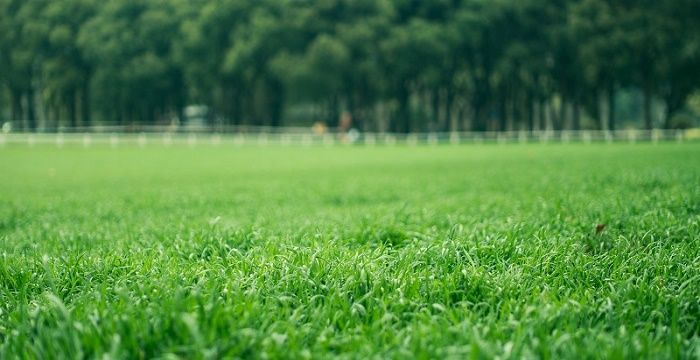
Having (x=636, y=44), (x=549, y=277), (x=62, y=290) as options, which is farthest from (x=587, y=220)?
(x=636, y=44)

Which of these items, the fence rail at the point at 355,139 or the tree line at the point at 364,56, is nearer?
the fence rail at the point at 355,139

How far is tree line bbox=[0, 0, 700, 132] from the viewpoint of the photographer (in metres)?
52.8

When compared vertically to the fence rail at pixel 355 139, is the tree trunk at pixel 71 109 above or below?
above

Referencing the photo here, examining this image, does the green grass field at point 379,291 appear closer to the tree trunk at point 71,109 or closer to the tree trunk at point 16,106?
the tree trunk at point 71,109

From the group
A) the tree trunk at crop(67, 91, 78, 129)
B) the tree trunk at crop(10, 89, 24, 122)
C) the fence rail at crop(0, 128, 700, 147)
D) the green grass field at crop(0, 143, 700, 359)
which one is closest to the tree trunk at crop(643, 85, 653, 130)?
the fence rail at crop(0, 128, 700, 147)

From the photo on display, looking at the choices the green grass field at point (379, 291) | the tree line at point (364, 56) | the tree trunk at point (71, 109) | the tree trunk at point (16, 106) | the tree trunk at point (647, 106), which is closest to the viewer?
the green grass field at point (379, 291)

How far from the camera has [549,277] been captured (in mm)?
3082

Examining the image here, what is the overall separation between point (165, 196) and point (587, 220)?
784 cm

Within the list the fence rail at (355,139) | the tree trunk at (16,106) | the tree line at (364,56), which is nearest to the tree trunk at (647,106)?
the tree line at (364,56)

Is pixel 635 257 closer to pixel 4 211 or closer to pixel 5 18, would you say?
pixel 4 211

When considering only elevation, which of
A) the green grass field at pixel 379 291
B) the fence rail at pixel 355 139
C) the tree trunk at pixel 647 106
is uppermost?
the tree trunk at pixel 647 106

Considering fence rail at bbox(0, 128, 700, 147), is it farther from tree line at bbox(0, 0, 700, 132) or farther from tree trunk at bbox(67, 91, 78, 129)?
tree trunk at bbox(67, 91, 78, 129)

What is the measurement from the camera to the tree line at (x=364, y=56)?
2079 inches

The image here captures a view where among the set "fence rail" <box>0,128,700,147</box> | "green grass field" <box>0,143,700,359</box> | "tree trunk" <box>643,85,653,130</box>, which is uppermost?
"tree trunk" <box>643,85,653,130</box>
